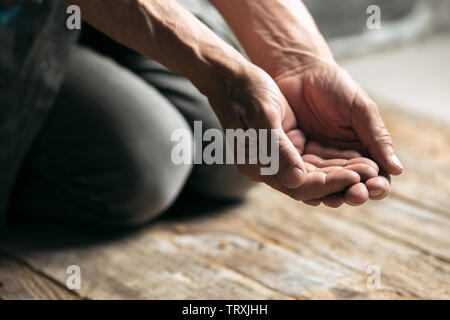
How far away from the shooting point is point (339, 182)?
681 millimetres

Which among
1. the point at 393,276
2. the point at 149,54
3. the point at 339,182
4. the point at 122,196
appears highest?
the point at 149,54

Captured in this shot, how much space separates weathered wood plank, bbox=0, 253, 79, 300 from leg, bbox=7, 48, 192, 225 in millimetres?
152

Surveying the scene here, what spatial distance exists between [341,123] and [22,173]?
58 cm

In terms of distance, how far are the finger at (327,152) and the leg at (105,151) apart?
0.32 m

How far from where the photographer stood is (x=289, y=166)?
0.67m

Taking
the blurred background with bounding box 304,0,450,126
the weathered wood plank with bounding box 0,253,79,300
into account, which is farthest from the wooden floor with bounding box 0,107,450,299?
the blurred background with bounding box 304,0,450,126

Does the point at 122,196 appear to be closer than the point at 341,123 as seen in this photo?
No

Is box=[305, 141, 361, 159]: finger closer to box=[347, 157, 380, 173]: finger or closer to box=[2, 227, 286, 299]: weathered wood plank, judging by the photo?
box=[347, 157, 380, 173]: finger

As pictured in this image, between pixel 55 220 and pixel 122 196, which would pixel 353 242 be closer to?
pixel 122 196

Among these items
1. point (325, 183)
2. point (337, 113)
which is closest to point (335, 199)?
point (325, 183)

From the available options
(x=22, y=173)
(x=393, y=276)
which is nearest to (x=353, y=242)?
(x=393, y=276)

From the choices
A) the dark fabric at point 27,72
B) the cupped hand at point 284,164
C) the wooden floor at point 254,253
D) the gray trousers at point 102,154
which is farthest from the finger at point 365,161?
the dark fabric at point 27,72

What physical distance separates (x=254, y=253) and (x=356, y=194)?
0.37m

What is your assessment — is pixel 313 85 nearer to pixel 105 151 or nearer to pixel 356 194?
pixel 356 194
